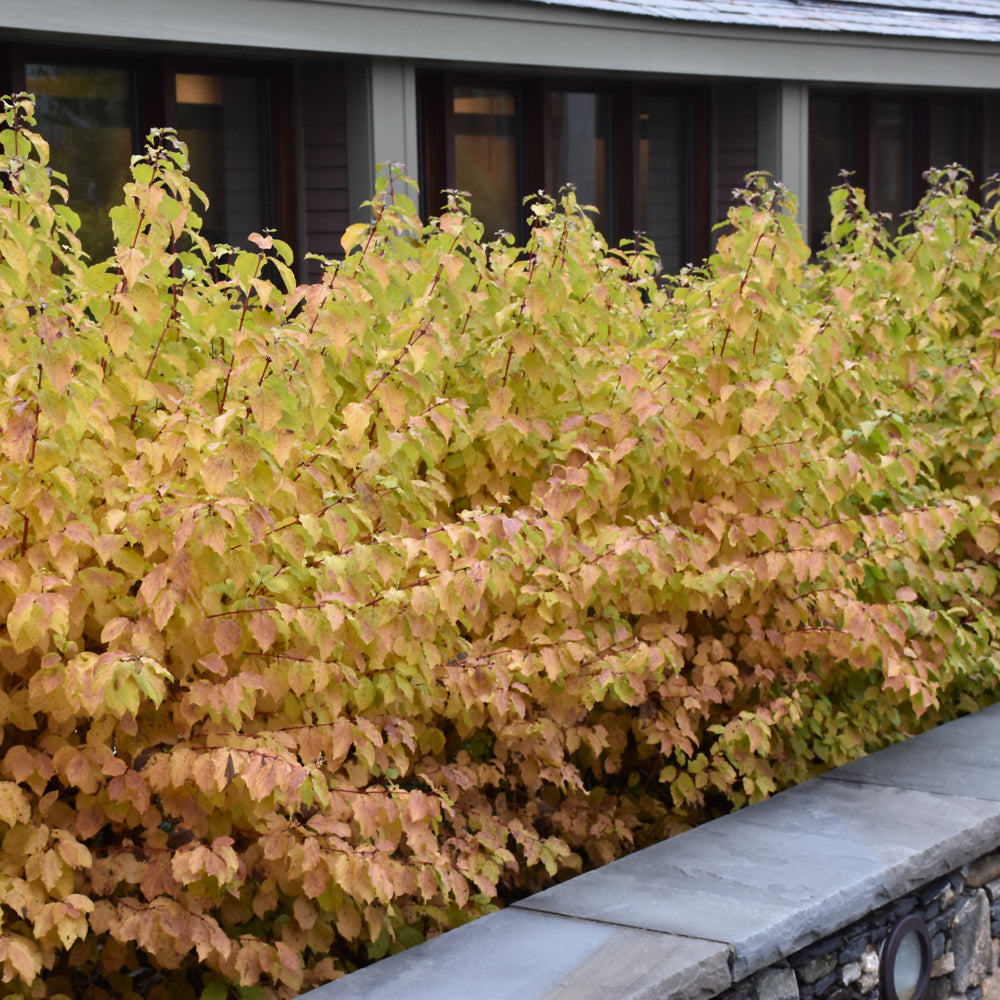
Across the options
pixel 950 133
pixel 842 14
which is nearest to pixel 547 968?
pixel 842 14

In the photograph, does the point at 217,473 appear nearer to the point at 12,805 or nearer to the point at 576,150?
the point at 12,805

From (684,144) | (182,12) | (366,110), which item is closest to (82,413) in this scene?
(182,12)

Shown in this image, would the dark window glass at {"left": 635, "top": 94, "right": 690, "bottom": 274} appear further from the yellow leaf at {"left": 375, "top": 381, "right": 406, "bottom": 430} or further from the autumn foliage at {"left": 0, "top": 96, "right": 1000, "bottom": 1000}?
the yellow leaf at {"left": 375, "top": 381, "right": 406, "bottom": 430}

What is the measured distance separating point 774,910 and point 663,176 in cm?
911

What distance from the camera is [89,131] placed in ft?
26.8

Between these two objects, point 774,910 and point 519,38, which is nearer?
point 774,910

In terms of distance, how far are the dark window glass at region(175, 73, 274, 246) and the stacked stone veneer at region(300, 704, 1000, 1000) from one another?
5724mm

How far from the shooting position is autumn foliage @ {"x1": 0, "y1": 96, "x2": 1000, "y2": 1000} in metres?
3.01

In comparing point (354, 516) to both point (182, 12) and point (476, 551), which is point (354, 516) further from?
point (182, 12)

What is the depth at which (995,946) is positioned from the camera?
13.6 feet

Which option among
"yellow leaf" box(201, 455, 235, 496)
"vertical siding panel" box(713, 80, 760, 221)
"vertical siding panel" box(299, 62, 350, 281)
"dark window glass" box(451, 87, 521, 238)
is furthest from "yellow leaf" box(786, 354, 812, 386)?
"vertical siding panel" box(713, 80, 760, 221)

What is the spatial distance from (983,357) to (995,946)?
224cm

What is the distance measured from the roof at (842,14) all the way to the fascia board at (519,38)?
0.26 feet

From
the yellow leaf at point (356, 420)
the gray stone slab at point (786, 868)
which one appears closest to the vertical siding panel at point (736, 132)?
the gray stone slab at point (786, 868)
